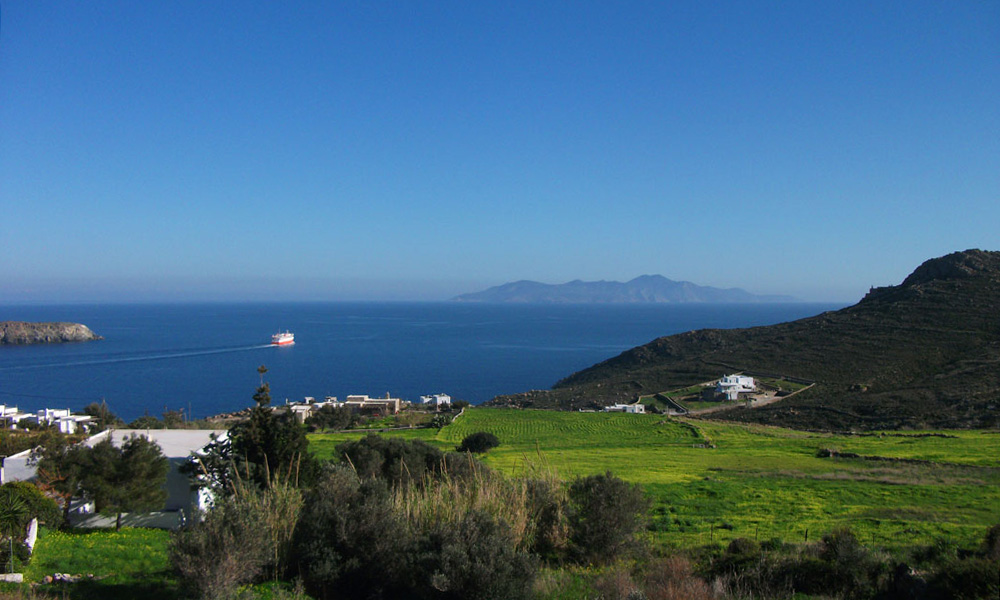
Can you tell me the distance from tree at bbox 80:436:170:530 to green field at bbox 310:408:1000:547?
7307mm

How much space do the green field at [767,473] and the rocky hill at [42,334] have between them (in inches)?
4459

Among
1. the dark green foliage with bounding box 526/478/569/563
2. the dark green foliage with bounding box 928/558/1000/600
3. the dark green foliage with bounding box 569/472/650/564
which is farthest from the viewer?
the dark green foliage with bounding box 526/478/569/563

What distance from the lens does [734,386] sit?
44.8 m

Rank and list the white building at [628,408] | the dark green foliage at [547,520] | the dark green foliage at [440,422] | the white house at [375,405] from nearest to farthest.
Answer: the dark green foliage at [547,520] → the dark green foliage at [440,422] → the white building at [628,408] → the white house at [375,405]

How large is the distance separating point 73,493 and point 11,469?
354 centimetres

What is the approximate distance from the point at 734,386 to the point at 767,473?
27.9 metres

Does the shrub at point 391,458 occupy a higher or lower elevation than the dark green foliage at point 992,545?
lower

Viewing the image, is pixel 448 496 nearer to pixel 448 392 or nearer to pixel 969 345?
pixel 969 345

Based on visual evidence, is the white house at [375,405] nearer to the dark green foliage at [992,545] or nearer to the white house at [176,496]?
the white house at [176,496]

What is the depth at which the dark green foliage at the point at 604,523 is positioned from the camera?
929 centimetres

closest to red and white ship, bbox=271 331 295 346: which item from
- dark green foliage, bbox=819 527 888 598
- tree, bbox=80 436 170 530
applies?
tree, bbox=80 436 170 530

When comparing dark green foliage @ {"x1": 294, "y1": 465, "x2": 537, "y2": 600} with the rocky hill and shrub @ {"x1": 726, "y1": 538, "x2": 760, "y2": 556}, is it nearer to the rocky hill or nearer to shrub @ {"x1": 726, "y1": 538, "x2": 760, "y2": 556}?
shrub @ {"x1": 726, "y1": 538, "x2": 760, "y2": 556}

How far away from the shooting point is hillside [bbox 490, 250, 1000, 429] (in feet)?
111

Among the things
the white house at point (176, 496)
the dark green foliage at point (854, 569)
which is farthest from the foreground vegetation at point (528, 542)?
the white house at point (176, 496)
